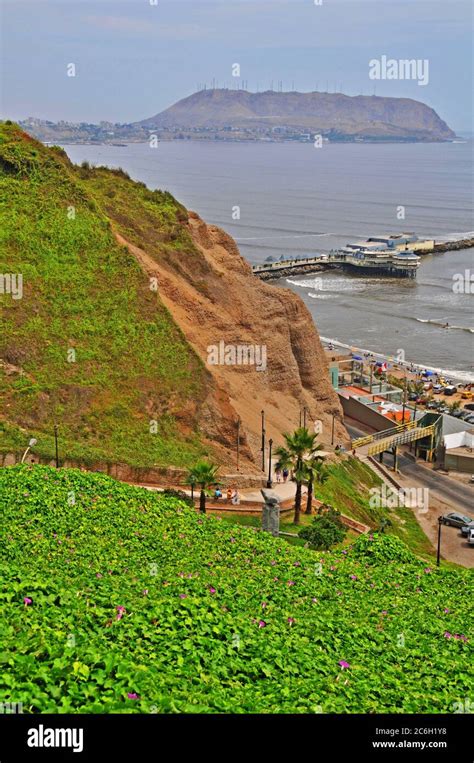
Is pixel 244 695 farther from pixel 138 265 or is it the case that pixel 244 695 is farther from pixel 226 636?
pixel 138 265

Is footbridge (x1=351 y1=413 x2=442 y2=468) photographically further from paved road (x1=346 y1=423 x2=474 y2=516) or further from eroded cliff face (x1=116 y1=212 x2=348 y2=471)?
eroded cliff face (x1=116 y1=212 x2=348 y2=471)

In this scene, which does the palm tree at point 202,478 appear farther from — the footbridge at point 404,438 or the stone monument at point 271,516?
the footbridge at point 404,438

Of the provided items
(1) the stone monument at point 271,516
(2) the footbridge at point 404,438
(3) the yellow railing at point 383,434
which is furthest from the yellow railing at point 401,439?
(1) the stone monument at point 271,516

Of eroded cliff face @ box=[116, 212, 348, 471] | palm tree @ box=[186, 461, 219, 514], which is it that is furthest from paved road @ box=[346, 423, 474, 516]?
palm tree @ box=[186, 461, 219, 514]

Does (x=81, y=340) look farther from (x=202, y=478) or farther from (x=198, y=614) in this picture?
(x=198, y=614)

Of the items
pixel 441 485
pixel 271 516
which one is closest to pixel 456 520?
pixel 441 485
